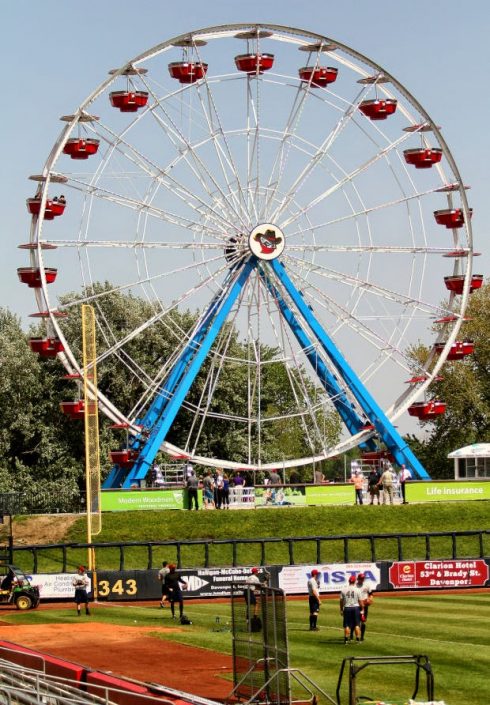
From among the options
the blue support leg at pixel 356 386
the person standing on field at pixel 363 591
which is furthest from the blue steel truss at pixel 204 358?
the person standing on field at pixel 363 591

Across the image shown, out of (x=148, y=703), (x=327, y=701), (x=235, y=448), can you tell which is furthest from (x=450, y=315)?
(x=148, y=703)

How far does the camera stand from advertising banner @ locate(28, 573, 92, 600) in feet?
147

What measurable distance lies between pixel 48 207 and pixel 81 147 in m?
2.57

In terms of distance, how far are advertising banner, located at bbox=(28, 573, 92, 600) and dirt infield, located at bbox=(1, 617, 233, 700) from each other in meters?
6.07

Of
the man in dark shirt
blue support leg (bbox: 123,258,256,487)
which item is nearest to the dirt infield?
the man in dark shirt

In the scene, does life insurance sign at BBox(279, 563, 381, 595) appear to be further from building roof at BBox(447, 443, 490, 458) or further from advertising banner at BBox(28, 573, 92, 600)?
building roof at BBox(447, 443, 490, 458)

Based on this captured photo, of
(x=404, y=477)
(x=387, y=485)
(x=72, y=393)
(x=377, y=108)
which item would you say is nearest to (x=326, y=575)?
(x=387, y=485)

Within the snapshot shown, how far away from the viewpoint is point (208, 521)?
5691 cm

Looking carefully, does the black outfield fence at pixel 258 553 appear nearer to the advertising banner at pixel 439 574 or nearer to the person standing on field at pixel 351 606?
the advertising banner at pixel 439 574

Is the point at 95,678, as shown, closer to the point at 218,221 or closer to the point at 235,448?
the point at 218,221

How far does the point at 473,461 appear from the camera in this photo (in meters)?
70.1

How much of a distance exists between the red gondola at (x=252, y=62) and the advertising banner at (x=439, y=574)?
22010 millimetres

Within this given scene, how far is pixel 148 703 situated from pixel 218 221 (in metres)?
40.4

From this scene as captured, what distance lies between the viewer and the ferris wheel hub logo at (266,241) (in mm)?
59438
